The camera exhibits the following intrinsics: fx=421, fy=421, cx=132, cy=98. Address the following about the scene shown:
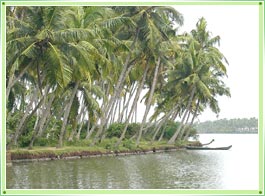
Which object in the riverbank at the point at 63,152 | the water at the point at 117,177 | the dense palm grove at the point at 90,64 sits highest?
the dense palm grove at the point at 90,64

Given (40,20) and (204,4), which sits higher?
(40,20)

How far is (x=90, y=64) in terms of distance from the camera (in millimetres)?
15586

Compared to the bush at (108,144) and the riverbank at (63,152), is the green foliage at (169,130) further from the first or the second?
the bush at (108,144)

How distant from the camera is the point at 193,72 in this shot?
2827 centimetres

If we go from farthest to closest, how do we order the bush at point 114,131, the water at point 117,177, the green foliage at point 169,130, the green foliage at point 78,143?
the green foliage at point 169,130 → the bush at point 114,131 → the green foliage at point 78,143 → the water at point 117,177

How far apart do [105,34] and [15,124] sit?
6.60 meters

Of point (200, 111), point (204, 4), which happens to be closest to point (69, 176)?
point (204, 4)

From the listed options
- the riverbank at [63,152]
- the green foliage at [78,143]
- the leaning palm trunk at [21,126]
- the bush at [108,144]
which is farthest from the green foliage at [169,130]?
the leaning palm trunk at [21,126]

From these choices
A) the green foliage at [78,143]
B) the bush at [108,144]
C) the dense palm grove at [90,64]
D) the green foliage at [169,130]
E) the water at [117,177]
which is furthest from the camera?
the green foliage at [169,130]

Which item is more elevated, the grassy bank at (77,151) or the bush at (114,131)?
the bush at (114,131)

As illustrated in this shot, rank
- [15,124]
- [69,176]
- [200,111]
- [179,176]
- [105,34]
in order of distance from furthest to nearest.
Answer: [200,111] → [15,124] → [105,34] → [179,176] → [69,176]

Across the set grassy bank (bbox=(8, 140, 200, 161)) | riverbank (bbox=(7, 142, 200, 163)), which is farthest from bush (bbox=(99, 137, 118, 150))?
riverbank (bbox=(7, 142, 200, 163))

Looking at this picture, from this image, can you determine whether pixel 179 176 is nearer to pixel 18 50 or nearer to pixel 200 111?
pixel 18 50

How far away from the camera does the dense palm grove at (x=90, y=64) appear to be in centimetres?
1479
